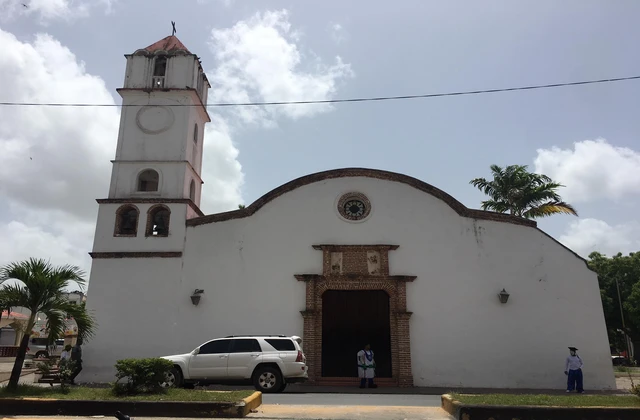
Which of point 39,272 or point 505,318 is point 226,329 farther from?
point 505,318

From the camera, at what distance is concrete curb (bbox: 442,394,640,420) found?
8086 millimetres

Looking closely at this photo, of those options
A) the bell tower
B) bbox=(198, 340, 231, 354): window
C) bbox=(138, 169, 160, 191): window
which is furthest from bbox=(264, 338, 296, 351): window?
bbox=(138, 169, 160, 191): window

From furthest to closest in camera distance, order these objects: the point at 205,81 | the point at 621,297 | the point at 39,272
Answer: the point at 621,297 < the point at 205,81 < the point at 39,272

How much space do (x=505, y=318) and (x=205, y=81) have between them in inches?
647

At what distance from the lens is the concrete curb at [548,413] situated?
8.09 metres

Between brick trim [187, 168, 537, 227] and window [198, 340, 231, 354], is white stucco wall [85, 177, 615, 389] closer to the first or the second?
brick trim [187, 168, 537, 227]

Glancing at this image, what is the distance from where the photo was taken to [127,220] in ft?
63.9

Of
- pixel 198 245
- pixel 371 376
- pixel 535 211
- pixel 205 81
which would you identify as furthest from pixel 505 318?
pixel 205 81

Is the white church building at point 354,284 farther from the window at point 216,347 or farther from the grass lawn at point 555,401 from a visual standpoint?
the grass lawn at point 555,401

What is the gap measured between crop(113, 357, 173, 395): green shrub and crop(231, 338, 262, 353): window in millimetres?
3862

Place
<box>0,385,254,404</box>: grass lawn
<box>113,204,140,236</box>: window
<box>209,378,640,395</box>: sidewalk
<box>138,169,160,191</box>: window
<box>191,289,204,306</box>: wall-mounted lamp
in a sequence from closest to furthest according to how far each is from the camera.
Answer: <box>0,385,254,404</box>: grass lawn → <box>209,378,640,395</box>: sidewalk → <box>191,289,204,306</box>: wall-mounted lamp → <box>113,204,140,236</box>: window → <box>138,169,160,191</box>: window

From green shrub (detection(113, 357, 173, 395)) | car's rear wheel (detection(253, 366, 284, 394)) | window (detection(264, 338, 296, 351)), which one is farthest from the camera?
window (detection(264, 338, 296, 351))

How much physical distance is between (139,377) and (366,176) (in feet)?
37.6

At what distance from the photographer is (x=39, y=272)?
1109 centimetres
